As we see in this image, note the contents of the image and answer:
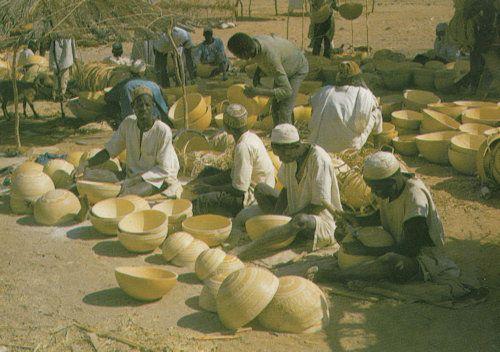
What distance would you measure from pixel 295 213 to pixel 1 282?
2237mm

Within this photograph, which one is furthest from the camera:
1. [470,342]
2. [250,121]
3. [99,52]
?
[99,52]

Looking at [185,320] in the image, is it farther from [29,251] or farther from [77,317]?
[29,251]

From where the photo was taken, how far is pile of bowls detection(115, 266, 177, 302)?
14.6ft

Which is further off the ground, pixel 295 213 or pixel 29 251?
pixel 295 213

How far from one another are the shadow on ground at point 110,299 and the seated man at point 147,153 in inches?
64.1

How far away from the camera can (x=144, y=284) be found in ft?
14.6

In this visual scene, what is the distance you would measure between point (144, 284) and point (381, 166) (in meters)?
1.70

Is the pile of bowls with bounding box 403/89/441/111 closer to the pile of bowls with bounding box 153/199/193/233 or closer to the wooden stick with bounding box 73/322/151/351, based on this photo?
the pile of bowls with bounding box 153/199/193/233

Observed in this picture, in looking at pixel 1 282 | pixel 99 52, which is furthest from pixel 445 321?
pixel 99 52

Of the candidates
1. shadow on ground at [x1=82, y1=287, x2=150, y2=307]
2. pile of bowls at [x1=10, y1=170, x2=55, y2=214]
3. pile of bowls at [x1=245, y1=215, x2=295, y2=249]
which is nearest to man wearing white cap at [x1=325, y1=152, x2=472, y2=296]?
pile of bowls at [x1=245, y1=215, x2=295, y2=249]

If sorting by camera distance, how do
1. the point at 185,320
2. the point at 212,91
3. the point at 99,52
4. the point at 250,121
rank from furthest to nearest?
the point at 99,52, the point at 212,91, the point at 250,121, the point at 185,320

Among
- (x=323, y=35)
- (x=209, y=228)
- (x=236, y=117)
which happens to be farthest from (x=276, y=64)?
(x=323, y=35)

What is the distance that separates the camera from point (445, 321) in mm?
4227

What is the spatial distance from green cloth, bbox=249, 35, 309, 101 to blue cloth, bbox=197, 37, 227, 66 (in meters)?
5.05
